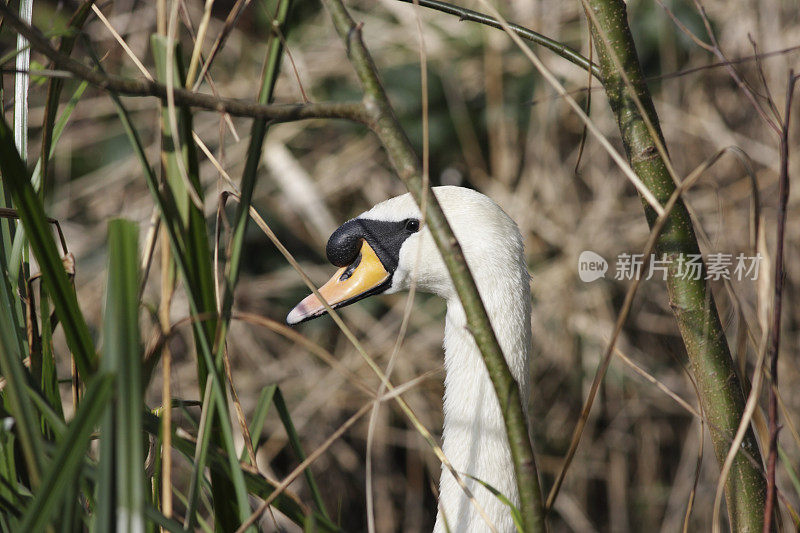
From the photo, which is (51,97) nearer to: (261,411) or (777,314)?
(261,411)

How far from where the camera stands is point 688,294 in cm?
106

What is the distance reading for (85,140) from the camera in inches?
126

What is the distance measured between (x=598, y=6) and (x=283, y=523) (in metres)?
2.25

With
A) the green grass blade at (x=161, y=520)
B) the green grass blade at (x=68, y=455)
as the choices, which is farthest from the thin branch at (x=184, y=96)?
the green grass blade at (x=161, y=520)

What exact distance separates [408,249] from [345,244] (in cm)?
13

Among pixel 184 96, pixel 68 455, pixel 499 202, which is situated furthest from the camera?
pixel 499 202

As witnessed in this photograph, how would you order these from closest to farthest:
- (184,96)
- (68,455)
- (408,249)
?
(68,455)
(184,96)
(408,249)

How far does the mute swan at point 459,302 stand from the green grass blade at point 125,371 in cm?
64

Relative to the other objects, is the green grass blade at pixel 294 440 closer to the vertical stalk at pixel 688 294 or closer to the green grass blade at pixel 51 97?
the green grass blade at pixel 51 97

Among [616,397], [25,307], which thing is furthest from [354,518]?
[25,307]

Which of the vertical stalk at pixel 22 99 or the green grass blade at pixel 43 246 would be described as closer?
the green grass blade at pixel 43 246

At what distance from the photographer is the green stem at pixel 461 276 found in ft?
2.44

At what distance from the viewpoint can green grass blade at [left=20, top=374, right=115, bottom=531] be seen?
0.57m

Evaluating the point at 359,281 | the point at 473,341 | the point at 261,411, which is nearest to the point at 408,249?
the point at 359,281
